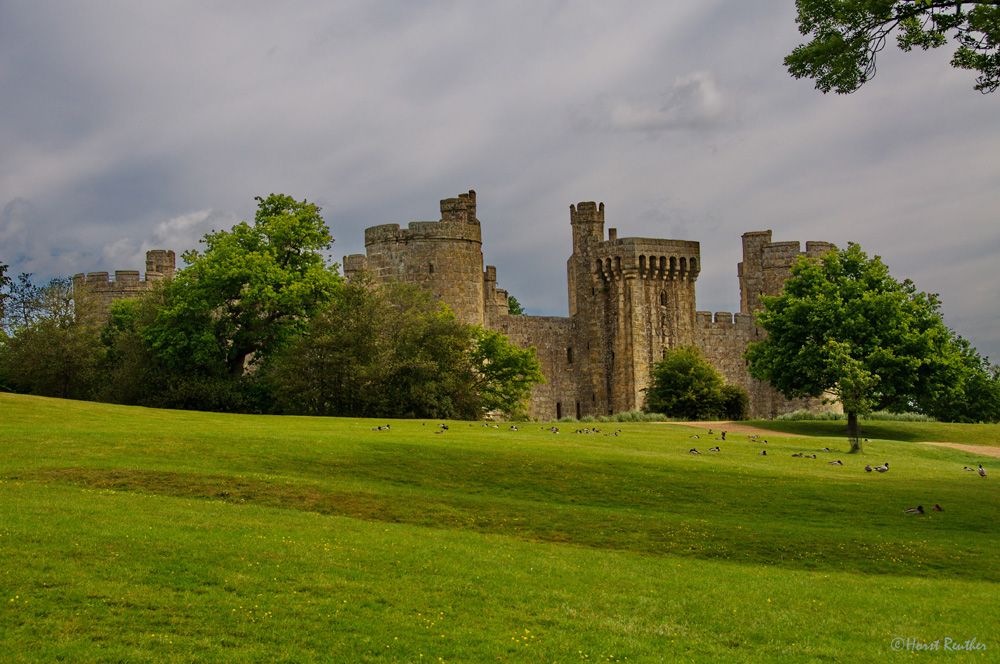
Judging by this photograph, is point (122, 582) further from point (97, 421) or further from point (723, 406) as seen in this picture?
point (723, 406)

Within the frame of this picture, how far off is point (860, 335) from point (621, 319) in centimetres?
1495

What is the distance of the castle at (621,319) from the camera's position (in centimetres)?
5612

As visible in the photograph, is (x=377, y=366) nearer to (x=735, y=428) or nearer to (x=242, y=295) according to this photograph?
(x=242, y=295)

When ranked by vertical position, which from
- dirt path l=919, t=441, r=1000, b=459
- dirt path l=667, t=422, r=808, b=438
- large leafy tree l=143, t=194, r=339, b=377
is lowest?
dirt path l=919, t=441, r=1000, b=459

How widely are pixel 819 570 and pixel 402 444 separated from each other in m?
12.3

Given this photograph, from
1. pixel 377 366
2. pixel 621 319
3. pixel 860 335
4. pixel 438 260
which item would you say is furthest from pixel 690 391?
pixel 377 366

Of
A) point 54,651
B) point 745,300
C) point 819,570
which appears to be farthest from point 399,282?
point 54,651

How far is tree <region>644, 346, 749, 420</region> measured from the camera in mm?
52812

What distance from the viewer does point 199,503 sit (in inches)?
708

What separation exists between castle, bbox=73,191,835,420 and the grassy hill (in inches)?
1125

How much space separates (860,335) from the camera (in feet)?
149

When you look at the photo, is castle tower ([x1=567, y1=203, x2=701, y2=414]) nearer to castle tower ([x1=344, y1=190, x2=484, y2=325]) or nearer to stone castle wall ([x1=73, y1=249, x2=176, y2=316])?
castle tower ([x1=344, y1=190, x2=484, y2=325])

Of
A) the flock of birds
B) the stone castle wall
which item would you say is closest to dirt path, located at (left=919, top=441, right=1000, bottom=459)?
the flock of birds

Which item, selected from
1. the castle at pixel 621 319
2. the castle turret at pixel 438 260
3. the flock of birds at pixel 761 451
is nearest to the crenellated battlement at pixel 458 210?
the castle at pixel 621 319
